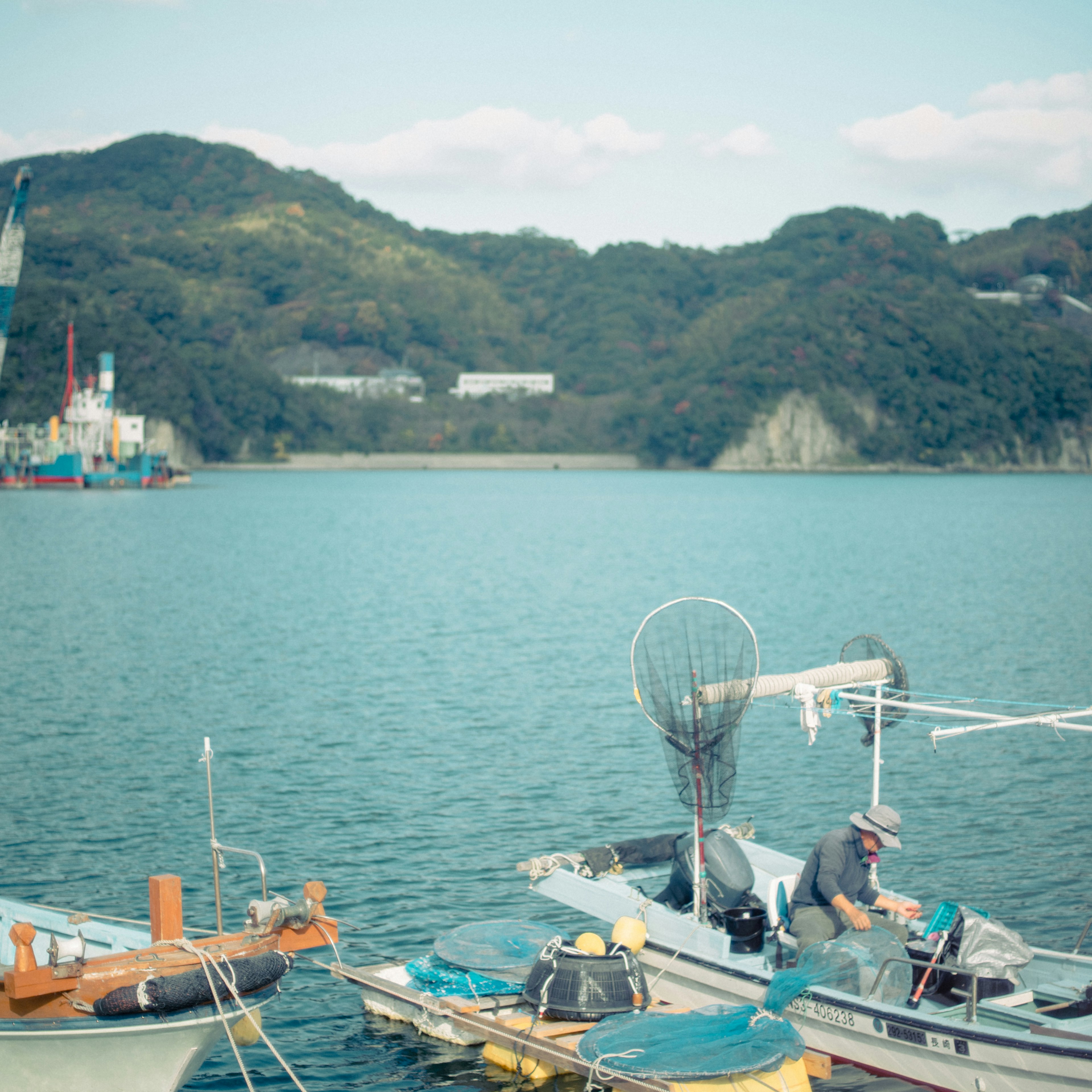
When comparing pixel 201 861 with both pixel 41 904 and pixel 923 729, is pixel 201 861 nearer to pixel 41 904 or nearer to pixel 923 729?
pixel 41 904

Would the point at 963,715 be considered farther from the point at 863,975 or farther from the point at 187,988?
the point at 187,988

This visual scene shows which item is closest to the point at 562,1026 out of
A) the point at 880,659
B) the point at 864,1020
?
the point at 864,1020

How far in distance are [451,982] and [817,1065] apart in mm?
2899

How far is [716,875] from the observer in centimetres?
996

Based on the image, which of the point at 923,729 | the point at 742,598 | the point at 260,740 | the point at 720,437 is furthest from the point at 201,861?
the point at 720,437

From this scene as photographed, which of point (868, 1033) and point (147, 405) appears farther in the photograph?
point (147, 405)

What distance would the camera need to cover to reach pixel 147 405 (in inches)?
5733

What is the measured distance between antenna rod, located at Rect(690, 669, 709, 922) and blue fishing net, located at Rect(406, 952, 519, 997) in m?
1.63

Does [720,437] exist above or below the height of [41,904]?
above

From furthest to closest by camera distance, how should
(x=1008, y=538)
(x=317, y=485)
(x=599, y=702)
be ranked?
(x=317, y=485), (x=1008, y=538), (x=599, y=702)

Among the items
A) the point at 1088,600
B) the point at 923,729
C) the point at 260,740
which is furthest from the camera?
the point at 1088,600

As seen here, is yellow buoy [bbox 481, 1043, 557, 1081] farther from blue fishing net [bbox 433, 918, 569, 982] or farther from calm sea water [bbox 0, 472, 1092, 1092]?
blue fishing net [bbox 433, 918, 569, 982]

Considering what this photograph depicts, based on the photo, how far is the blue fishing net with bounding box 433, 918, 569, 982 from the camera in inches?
384

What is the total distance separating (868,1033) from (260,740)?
14.0m
